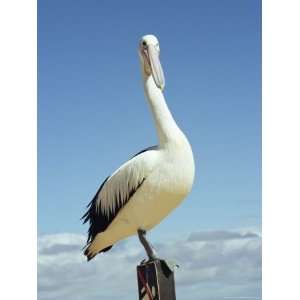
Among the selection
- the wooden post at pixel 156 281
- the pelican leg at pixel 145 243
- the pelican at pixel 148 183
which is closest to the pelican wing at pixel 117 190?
the pelican at pixel 148 183

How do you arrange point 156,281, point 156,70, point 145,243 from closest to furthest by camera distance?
point 156,281, point 145,243, point 156,70

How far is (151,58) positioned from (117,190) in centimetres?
118

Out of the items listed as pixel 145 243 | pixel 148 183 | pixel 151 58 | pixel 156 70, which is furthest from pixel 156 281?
pixel 151 58

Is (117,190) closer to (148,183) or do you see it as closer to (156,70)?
(148,183)

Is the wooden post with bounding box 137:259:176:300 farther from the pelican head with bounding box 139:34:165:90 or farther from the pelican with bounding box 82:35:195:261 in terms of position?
the pelican head with bounding box 139:34:165:90

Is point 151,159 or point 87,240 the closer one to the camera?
point 151,159

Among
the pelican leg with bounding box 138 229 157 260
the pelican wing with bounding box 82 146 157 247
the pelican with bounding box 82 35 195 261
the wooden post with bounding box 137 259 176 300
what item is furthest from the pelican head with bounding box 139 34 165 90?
the wooden post with bounding box 137 259 176 300

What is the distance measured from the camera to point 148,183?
5922mm

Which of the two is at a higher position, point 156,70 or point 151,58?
point 151,58

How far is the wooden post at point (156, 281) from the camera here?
586 centimetres

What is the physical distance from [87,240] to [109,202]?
51 centimetres
